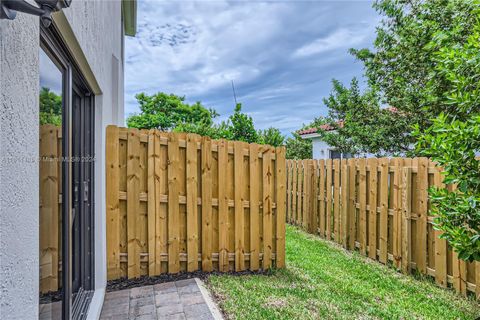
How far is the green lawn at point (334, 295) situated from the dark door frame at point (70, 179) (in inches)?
51.5

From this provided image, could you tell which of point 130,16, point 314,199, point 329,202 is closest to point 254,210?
point 329,202

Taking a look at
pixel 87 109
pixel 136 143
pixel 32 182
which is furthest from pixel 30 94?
pixel 136 143

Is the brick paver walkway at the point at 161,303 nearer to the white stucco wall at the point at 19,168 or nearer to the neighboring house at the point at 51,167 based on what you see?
the neighboring house at the point at 51,167

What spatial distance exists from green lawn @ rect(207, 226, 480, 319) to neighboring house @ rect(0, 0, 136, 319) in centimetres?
140

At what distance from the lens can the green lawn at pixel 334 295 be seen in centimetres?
328

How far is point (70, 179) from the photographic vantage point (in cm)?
231

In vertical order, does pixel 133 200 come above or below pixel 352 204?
above

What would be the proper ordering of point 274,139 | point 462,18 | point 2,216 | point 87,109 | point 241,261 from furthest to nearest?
point 274,139
point 462,18
point 241,261
point 87,109
point 2,216

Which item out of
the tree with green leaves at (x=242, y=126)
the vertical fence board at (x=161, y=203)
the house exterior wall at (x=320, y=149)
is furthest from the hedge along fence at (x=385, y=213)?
the house exterior wall at (x=320, y=149)

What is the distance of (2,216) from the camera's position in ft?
→ 3.15

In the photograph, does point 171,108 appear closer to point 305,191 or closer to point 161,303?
point 305,191

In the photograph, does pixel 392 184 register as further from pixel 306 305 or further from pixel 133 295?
pixel 133 295

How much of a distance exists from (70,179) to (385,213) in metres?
4.76

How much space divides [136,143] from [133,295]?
5.68 ft
